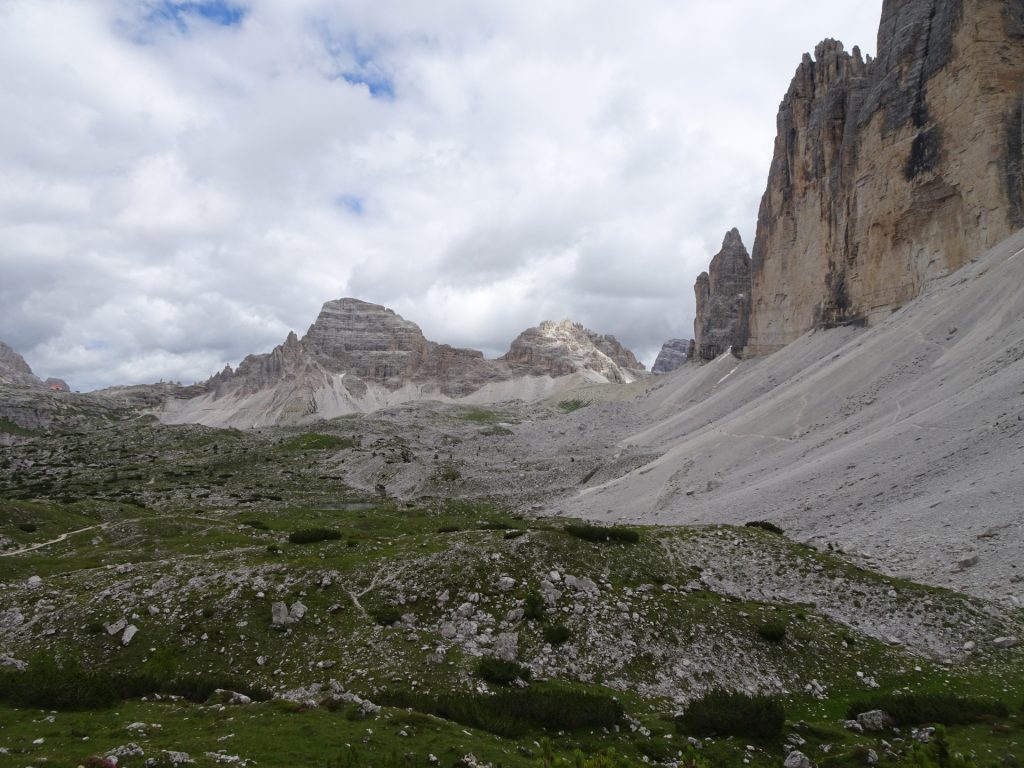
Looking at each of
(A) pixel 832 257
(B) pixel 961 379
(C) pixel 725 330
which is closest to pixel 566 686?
(B) pixel 961 379

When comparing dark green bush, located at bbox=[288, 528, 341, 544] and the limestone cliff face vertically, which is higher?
the limestone cliff face

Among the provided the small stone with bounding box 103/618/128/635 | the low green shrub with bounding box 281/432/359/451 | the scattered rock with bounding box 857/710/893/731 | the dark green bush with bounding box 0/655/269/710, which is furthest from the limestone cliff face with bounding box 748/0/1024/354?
the low green shrub with bounding box 281/432/359/451

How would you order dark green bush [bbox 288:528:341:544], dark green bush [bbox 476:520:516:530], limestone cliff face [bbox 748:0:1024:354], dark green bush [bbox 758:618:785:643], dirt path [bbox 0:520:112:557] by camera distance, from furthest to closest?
limestone cliff face [bbox 748:0:1024:354] < dirt path [bbox 0:520:112:557] < dark green bush [bbox 288:528:341:544] < dark green bush [bbox 476:520:516:530] < dark green bush [bbox 758:618:785:643]

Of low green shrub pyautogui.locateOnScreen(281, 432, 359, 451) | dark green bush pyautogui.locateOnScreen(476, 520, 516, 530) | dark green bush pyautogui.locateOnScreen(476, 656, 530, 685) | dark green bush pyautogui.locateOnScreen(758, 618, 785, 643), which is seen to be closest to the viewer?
dark green bush pyautogui.locateOnScreen(476, 656, 530, 685)

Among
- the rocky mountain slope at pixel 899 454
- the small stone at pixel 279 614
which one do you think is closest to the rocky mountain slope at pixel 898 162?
the rocky mountain slope at pixel 899 454

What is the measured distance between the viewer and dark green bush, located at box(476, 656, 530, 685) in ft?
55.9

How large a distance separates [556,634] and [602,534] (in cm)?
776

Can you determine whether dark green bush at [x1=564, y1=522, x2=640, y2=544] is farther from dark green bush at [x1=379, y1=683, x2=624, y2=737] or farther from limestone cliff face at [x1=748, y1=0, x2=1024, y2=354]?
limestone cliff face at [x1=748, y1=0, x2=1024, y2=354]

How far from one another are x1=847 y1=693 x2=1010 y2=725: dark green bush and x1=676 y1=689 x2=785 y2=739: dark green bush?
2.80 meters

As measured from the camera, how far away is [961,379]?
46.1 m

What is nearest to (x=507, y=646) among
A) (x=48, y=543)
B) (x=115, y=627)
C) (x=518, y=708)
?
(x=518, y=708)

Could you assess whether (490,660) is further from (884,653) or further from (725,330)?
(725,330)

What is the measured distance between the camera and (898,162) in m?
86.6

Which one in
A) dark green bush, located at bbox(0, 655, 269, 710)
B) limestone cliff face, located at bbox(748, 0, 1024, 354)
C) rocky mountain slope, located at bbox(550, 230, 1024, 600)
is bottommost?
dark green bush, located at bbox(0, 655, 269, 710)
